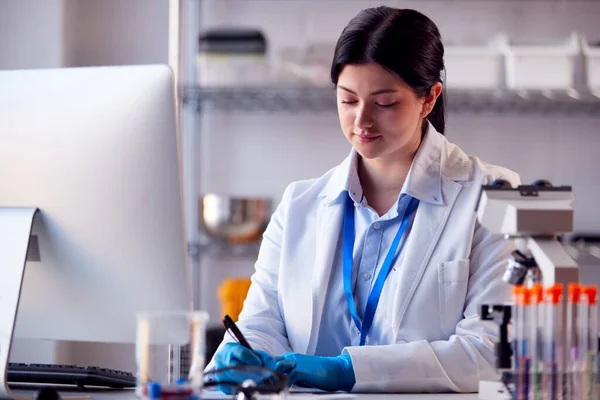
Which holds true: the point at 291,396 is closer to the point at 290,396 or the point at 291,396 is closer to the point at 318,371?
the point at 290,396

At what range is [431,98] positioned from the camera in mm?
1761

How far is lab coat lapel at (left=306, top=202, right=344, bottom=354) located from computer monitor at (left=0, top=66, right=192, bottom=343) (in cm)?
54

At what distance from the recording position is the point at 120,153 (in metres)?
1.15

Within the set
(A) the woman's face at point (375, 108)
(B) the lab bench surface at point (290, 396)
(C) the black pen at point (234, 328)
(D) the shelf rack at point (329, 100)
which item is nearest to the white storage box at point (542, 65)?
(D) the shelf rack at point (329, 100)

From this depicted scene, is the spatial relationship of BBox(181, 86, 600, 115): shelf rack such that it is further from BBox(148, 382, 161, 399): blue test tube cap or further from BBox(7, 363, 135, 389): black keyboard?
BBox(148, 382, 161, 399): blue test tube cap

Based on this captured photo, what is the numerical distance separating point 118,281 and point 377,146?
0.69 meters

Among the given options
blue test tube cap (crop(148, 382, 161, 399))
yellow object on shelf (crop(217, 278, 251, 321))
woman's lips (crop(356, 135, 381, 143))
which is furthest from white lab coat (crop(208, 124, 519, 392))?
yellow object on shelf (crop(217, 278, 251, 321))

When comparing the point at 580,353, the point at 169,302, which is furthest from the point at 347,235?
the point at 580,353

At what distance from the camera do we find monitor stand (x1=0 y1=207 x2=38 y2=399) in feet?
3.82

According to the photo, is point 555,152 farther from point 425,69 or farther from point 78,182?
point 78,182

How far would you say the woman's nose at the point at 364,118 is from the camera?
1.64 meters

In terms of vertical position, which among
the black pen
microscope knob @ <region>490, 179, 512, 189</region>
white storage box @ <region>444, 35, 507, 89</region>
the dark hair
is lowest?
the black pen

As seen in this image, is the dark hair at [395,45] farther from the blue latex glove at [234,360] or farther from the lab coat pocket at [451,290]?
the blue latex glove at [234,360]

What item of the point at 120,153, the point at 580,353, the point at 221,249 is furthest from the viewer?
the point at 221,249
